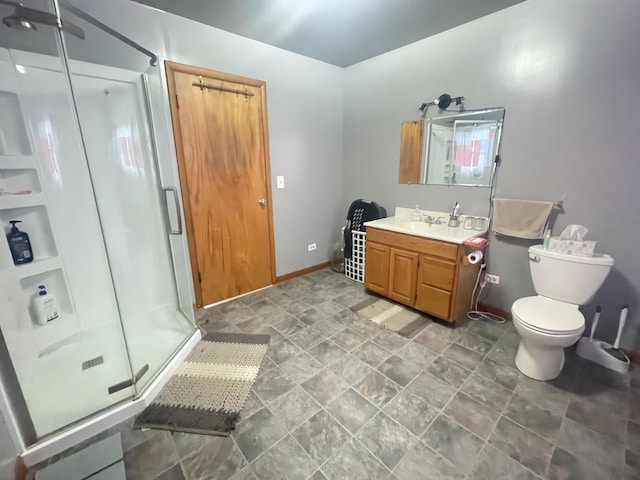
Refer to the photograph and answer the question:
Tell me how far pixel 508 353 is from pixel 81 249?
10.6 ft

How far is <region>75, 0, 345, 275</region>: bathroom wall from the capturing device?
2.13 m

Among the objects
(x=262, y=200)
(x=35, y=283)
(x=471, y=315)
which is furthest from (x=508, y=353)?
(x=35, y=283)

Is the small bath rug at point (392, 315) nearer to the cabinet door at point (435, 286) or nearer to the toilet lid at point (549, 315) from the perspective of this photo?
the cabinet door at point (435, 286)

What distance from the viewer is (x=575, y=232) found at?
184 centimetres

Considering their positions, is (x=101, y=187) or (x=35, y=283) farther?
(x=101, y=187)

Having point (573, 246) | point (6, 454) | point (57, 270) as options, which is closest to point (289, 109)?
point (57, 270)

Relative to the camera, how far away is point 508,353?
199 centimetres

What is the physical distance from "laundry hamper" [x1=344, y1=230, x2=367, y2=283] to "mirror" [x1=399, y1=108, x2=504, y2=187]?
780mm

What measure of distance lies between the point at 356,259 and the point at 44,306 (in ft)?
8.89

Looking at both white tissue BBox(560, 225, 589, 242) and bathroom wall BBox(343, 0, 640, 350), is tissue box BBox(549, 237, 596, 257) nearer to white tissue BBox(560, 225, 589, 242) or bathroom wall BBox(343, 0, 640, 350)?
white tissue BBox(560, 225, 589, 242)

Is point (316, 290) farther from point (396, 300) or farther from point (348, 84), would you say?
point (348, 84)

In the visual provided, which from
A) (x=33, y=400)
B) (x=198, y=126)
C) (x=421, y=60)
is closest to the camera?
(x=33, y=400)

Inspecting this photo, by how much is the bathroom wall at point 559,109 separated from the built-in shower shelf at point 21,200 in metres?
3.14

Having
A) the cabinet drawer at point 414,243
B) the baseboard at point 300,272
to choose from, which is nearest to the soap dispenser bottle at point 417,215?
the cabinet drawer at point 414,243
